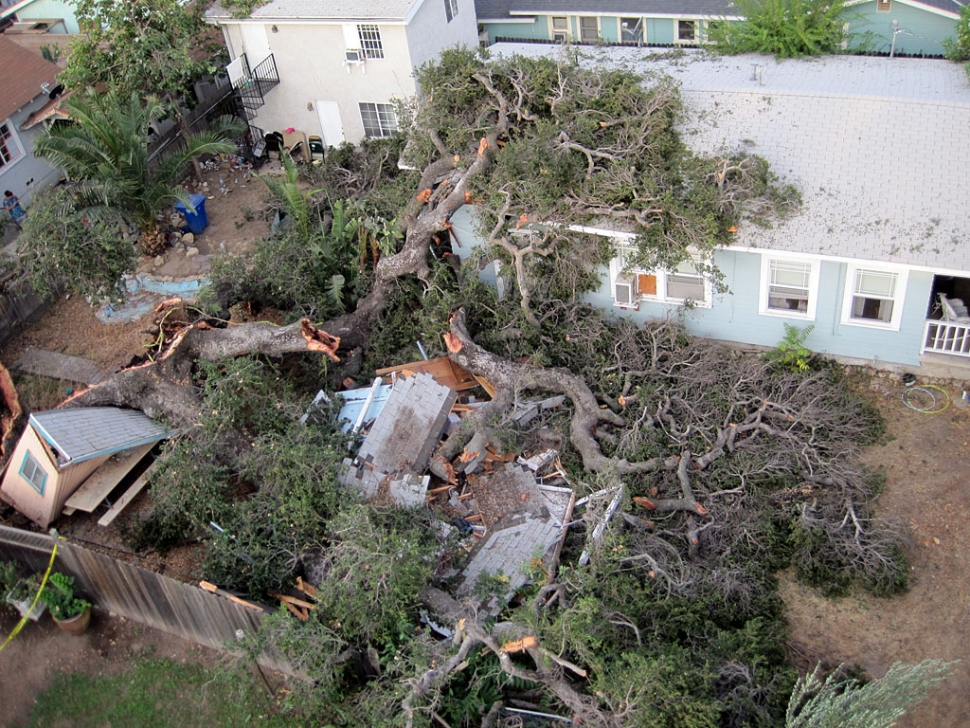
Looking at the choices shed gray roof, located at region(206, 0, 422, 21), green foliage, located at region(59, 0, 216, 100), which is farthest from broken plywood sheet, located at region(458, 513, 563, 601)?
green foliage, located at region(59, 0, 216, 100)

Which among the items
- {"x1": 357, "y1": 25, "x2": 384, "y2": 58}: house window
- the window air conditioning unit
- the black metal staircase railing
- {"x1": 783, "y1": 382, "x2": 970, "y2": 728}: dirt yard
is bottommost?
{"x1": 783, "y1": 382, "x2": 970, "y2": 728}: dirt yard

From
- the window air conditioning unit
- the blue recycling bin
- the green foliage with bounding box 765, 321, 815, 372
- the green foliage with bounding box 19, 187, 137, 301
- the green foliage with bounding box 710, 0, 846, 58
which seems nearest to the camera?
the green foliage with bounding box 765, 321, 815, 372

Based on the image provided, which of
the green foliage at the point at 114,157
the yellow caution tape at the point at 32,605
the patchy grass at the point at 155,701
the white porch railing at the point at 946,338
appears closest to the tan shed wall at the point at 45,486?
the yellow caution tape at the point at 32,605

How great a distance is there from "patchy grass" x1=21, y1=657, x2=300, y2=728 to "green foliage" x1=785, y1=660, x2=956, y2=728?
6.28m

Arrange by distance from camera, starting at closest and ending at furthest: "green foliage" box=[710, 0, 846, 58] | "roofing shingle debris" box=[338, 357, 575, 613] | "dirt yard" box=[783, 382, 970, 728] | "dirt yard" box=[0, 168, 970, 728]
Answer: "dirt yard" box=[783, 382, 970, 728] → "dirt yard" box=[0, 168, 970, 728] → "roofing shingle debris" box=[338, 357, 575, 613] → "green foliage" box=[710, 0, 846, 58]

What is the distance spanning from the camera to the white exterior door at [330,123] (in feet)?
74.7

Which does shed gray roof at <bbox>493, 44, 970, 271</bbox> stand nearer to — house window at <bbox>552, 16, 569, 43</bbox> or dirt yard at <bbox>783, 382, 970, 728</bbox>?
dirt yard at <bbox>783, 382, 970, 728</bbox>

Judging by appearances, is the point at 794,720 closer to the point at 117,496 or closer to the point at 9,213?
the point at 117,496

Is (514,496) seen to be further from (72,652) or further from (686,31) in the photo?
(686,31)

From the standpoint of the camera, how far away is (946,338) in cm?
1416

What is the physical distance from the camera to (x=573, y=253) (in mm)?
15398

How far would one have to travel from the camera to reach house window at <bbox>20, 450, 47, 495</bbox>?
535 inches

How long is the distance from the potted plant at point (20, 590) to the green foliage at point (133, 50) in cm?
1227

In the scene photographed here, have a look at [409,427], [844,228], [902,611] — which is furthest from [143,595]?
[844,228]
